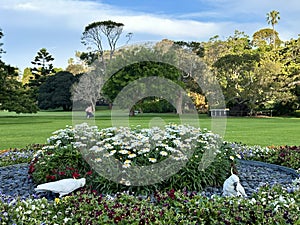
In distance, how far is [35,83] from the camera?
1822 inches

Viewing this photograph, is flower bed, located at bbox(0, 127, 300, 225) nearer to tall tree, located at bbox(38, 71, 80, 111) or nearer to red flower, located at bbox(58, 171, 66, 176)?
red flower, located at bbox(58, 171, 66, 176)

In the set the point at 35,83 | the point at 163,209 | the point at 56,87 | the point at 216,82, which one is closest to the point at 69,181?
the point at 163,209

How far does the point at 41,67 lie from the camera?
47.8 metres

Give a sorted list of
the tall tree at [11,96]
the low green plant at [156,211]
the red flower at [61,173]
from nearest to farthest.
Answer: the low green plant at [156,211], the red flower at [61,173], the tall tree at [11,96]

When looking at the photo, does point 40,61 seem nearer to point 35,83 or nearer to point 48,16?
point 35,83

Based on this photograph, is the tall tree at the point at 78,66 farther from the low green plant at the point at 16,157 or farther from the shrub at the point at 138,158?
the shrub at the point at 138,158

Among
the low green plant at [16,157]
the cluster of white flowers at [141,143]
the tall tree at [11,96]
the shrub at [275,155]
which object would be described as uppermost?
the tall tree at [11,96]

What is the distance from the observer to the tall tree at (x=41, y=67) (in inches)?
1829

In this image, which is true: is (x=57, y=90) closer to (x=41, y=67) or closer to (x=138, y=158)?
(x=41, y=67)

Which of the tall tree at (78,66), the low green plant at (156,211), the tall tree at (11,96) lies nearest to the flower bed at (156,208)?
the low green plant at (156,211)

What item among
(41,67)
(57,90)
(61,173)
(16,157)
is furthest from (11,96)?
(41,67)

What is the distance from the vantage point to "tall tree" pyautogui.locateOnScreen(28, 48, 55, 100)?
4647 cm

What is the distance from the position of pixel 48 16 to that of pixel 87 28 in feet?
82.8

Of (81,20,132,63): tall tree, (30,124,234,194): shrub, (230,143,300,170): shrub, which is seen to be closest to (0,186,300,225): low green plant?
(30,124,234,194): shrub
